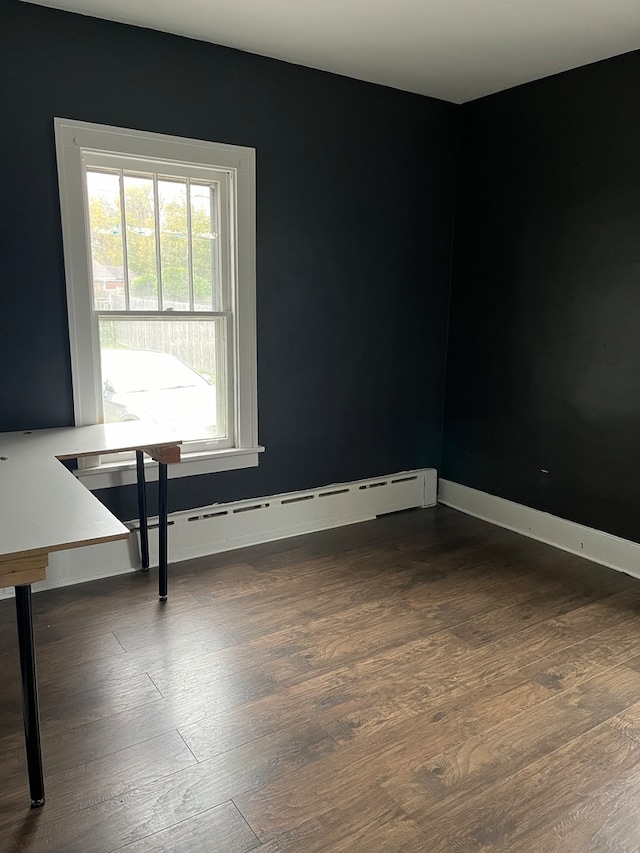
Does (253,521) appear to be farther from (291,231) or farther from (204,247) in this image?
(291,231)

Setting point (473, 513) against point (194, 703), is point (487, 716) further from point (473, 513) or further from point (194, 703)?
point (473, 513)

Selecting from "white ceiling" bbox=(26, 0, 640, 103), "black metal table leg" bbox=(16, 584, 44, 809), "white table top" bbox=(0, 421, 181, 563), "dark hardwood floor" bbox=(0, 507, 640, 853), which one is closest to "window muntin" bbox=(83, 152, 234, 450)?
"white table top" bbox=(0, 421, 181, 563)

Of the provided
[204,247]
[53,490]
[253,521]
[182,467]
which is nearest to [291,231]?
[204,247]

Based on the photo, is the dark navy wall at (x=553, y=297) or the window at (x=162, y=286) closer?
the window at (x=162, y=286)

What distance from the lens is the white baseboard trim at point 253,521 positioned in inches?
127

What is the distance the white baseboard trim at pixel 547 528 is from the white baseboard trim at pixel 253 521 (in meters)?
0.19

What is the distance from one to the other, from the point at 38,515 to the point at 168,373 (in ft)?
5.33

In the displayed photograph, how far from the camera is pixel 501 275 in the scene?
4.00 meters

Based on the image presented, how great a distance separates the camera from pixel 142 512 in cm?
329

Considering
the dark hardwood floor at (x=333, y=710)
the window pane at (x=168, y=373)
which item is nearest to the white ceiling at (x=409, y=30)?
the window pane at (x=168, y=373)

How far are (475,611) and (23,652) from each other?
199 centimetres

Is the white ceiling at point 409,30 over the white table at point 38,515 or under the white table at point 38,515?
over

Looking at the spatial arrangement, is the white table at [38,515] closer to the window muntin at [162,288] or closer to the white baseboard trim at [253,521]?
the window muntin at [162,288]

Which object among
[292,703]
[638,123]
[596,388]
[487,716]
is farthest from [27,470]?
[638,123]
